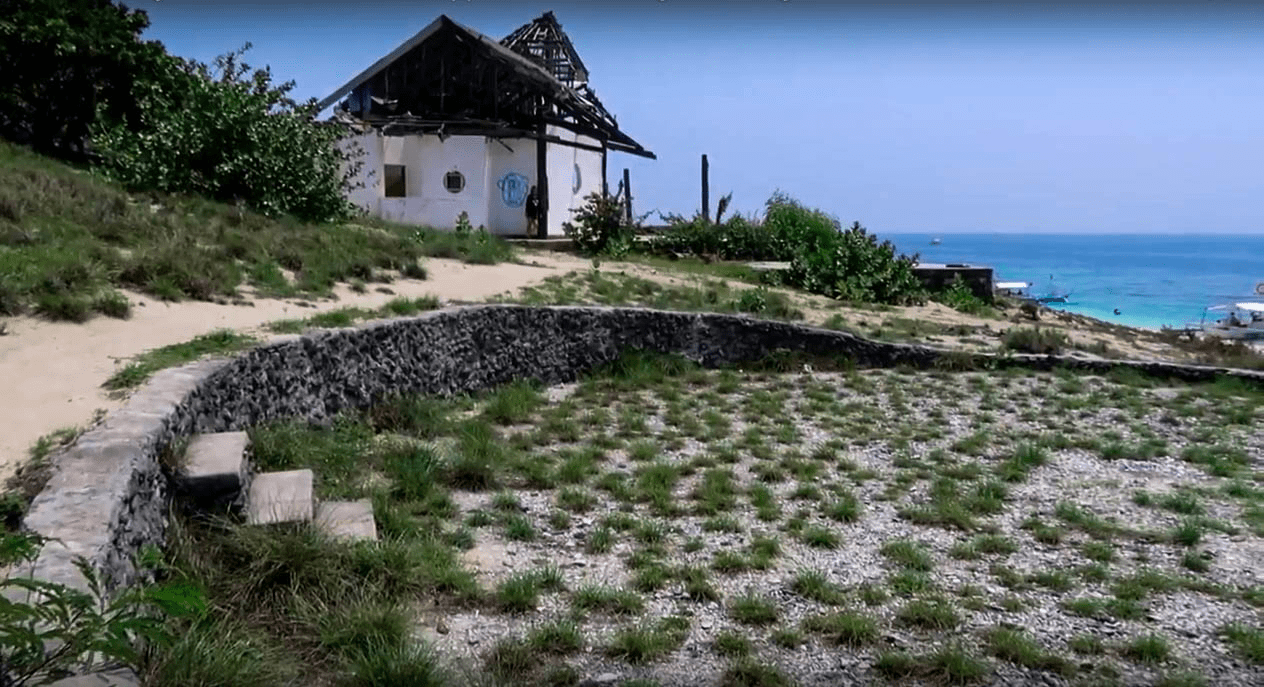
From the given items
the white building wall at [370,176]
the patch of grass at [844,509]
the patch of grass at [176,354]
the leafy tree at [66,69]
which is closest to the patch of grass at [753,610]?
the patch of grass at [844,509]

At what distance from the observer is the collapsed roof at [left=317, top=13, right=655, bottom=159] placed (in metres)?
21.9

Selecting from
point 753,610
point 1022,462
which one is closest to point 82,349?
point 753,610

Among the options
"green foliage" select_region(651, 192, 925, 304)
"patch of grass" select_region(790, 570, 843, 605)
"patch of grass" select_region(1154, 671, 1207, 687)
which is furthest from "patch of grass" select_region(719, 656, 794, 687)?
"green foliage" select_region(651, 192, 925, 304)

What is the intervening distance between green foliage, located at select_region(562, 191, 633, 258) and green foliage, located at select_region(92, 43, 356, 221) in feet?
18.2

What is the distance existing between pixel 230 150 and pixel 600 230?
295 inches

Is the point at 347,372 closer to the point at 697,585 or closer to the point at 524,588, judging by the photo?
the point at 524,588

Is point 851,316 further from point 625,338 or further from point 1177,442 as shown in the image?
point 1177,442

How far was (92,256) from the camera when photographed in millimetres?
8625

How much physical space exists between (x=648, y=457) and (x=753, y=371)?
14.9ft

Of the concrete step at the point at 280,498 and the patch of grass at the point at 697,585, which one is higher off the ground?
the concrete step at the point at 280,498

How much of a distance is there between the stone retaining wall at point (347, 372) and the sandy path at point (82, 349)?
13.9 inches

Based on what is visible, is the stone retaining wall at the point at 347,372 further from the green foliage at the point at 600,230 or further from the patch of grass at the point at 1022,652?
the green foliage at the point at 600,230

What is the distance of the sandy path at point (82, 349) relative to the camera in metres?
5.14

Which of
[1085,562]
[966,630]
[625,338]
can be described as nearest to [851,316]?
[625,338]
